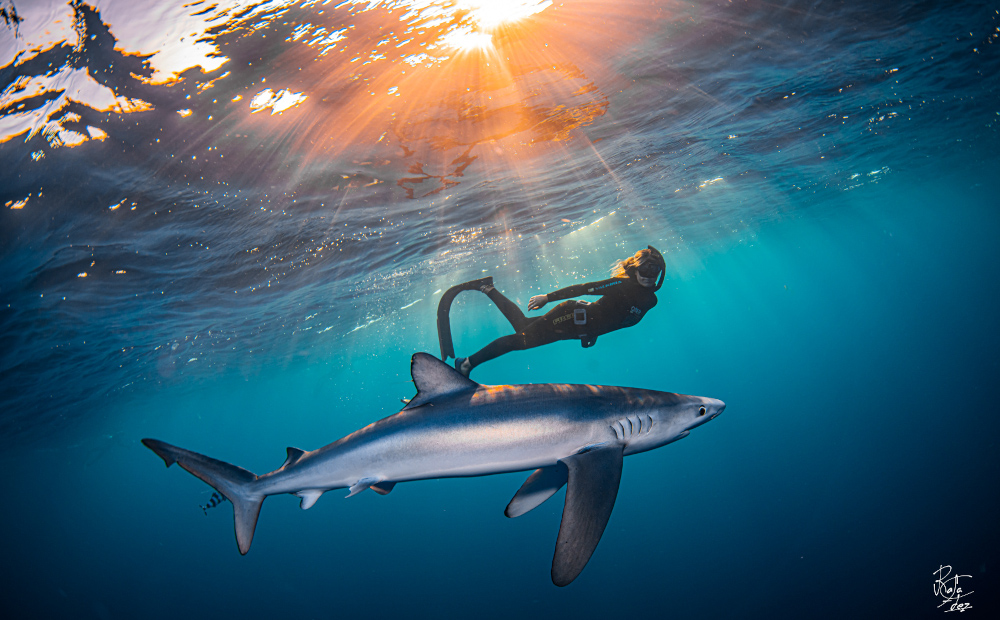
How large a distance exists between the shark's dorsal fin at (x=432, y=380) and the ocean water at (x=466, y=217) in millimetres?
4888

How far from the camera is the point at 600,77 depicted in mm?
7418

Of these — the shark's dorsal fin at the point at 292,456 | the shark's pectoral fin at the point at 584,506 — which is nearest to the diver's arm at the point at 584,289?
the shark's pectoral fin at the point at 584,506

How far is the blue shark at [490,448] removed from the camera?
2.79 metres

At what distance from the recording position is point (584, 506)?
2695 mm

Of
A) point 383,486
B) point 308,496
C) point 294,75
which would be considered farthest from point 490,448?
point 294,75

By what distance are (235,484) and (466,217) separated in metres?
11.0

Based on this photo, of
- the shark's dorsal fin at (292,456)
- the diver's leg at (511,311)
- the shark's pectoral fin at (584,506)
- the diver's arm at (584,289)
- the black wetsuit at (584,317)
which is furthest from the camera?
the diver's leg at (511,311)

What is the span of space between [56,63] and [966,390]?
51480 millimetres

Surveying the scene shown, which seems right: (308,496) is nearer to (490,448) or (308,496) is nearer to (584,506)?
(490,448)

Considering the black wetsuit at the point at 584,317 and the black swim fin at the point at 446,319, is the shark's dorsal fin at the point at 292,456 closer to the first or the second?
the black swim fin at the point at 446,319

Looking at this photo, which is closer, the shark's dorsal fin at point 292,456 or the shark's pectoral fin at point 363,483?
the shark's pectoral fin at point 363,483

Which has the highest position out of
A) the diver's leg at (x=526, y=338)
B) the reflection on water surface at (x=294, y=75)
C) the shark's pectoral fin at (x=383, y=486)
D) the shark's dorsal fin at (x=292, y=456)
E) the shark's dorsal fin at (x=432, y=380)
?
the reflection on water surface at (x=294, y=75)

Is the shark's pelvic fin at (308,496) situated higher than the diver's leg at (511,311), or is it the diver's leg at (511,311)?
the shark's pelvic fin at (308,496)

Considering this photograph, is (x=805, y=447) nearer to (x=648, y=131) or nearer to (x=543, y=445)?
(x=648, y=131)
